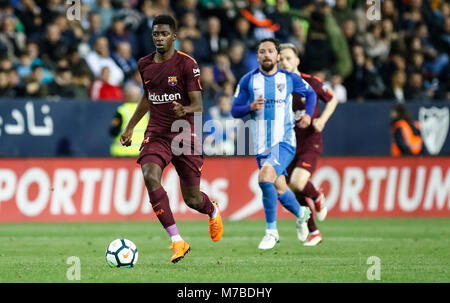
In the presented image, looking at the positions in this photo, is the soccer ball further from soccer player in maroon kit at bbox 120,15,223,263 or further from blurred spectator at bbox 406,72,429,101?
blurred spectator at bbox 406,72,429,101

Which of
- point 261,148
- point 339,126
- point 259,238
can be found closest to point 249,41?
point 339,126

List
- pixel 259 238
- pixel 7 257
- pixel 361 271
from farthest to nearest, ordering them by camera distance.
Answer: pixel 259 238 → pixel 7 257 → pixel 361 271

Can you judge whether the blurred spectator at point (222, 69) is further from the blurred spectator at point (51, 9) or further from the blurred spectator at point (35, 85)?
the blurred spectator at point (35, 85)

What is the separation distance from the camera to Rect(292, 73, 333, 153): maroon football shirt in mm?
12281

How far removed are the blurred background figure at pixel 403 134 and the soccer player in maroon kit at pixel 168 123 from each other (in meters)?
8.75

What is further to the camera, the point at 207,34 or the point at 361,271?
the point at 207,34

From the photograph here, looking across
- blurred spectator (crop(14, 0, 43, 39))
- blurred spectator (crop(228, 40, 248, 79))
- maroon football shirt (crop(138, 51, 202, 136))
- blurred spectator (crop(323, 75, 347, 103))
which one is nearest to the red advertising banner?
blurred spectator (crop(323, 75, 347, 103))

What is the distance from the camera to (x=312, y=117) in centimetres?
1216

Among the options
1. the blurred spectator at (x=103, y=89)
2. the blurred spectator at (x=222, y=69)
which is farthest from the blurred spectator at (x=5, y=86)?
the blurred spectator at (x=222, y=69)

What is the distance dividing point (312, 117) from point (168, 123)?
2.85 meters

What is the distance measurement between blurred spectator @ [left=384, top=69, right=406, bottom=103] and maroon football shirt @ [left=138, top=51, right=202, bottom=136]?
10458 mm
